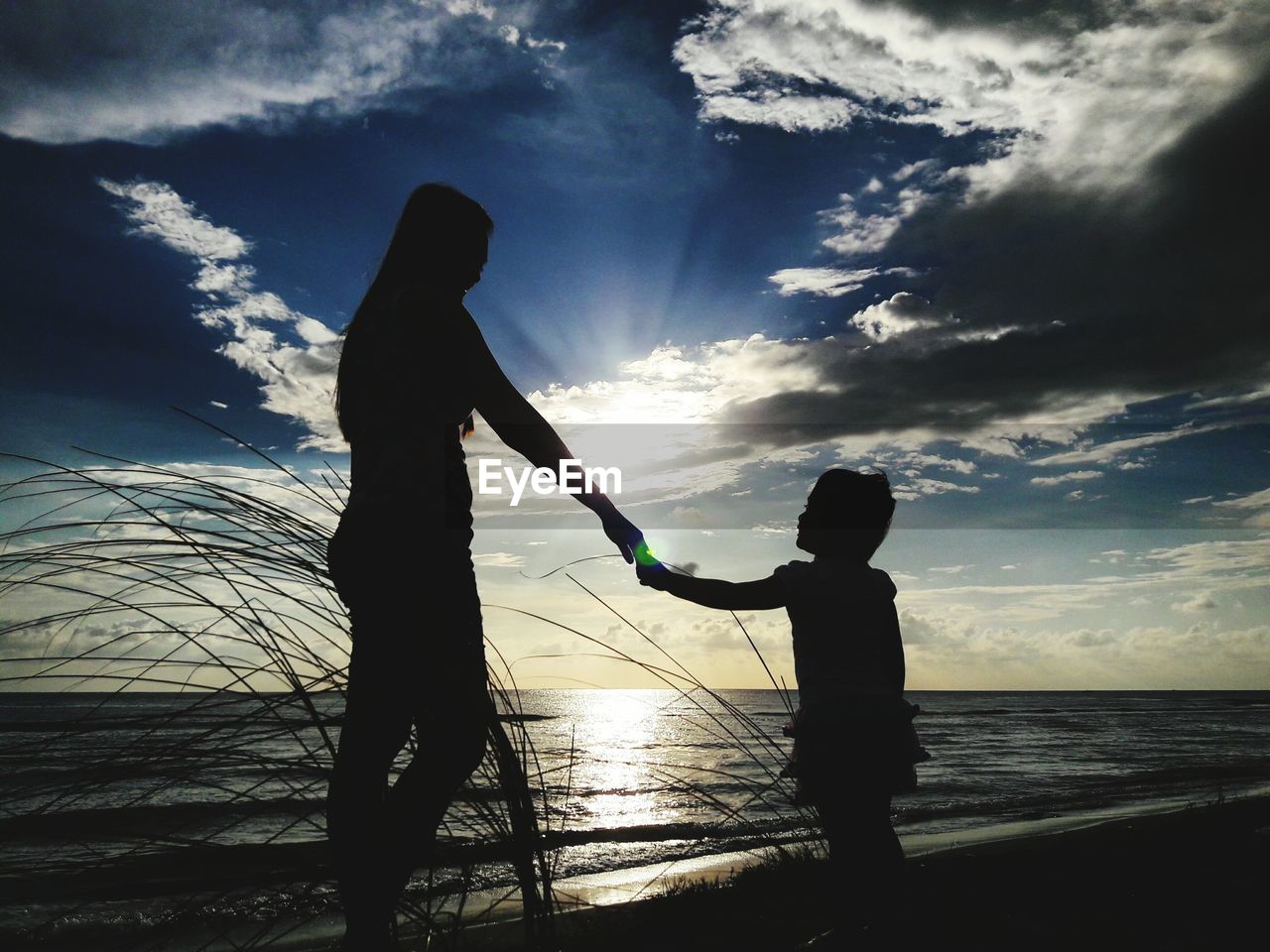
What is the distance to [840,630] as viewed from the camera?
2.23 m

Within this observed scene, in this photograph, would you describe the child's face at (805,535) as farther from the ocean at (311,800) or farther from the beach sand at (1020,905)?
the beach sand at (1020,905)

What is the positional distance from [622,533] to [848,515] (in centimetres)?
82

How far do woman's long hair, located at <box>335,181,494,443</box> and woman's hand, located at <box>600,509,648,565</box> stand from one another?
40 centimetres

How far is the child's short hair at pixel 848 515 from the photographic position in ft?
7.80

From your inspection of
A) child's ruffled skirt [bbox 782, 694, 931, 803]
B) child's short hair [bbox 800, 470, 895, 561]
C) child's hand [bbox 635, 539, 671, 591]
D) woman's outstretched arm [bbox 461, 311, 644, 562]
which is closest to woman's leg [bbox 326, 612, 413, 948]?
woman's outstretched arm [bbox 461, 311, 644, 562]

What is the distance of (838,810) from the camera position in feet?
6.91

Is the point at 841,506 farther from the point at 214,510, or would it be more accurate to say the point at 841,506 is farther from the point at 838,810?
the point at 214,510

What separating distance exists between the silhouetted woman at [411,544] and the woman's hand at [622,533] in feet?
0.64

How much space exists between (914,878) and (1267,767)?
1523cm

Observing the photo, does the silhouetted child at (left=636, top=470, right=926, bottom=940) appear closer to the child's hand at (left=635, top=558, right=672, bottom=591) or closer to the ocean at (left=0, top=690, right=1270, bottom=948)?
the child's hand at (left=635, top=558, right=672, bottom=591)

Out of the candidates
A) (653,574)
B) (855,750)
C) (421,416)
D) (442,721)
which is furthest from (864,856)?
(421,416)

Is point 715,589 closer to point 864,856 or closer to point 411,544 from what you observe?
point 864,856

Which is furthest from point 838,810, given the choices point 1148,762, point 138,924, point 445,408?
point 1148,762

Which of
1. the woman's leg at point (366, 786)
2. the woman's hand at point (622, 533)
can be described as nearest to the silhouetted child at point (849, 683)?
the woman's hand at point (622, 533)
